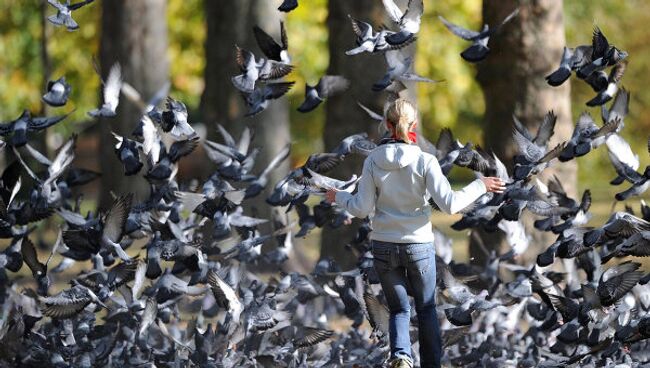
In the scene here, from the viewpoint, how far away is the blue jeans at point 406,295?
6145 mm

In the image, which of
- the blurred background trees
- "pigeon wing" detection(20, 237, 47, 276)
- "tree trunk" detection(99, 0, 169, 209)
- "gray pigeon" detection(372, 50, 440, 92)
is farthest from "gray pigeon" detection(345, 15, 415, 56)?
"tree trunk" detection(99, 0, 169, 209)

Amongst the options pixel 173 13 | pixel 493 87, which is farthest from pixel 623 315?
pixel 173 13

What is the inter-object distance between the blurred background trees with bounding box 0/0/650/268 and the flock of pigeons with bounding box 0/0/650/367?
3.46 feet

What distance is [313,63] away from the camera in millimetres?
29641

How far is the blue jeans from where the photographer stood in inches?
242

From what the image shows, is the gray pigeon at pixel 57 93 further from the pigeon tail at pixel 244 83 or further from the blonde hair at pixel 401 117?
the blonde hair at pixel 401 117

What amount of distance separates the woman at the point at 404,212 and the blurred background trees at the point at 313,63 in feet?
5.81

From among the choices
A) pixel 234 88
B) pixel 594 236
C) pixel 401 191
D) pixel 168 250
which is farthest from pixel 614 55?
pixel 234 88

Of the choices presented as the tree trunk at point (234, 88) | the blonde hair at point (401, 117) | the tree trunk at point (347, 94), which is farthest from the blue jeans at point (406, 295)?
the tree trunk at point (234, 88)

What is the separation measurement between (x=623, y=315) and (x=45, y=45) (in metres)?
16.4

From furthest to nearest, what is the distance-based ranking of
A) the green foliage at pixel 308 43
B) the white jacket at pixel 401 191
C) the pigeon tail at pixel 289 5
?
the green foliage at pixel 308 43, the pigeon tail at pixel 289 5, the white jacket at pixel 401 191

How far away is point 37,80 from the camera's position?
102ft

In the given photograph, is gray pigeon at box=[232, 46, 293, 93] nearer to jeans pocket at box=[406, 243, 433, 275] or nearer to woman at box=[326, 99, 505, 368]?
woman at box=[326, 99, 505, 368]

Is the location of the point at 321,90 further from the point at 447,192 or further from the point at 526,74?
the point at 526,74
